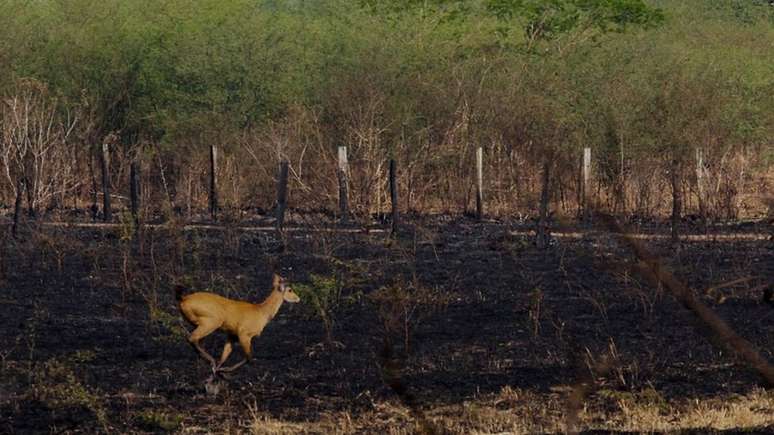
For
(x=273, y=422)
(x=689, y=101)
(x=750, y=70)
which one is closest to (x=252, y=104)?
(x=689, y=101)

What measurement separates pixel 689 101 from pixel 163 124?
32.7ft

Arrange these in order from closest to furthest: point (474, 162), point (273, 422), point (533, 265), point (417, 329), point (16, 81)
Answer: point (273, 422) → point (417, 329) → point (533, 265) → point (474, 162) → point (16, 81)

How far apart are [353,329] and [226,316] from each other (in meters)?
2.51

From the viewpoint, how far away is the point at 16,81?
26.4m

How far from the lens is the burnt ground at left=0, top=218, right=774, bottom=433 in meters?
7.87

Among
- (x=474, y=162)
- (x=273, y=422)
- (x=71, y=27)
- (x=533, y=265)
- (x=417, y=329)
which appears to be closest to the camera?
(x=273, y=422)

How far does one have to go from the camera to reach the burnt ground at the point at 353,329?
7.87 meters

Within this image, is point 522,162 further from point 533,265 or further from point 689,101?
point 533,265

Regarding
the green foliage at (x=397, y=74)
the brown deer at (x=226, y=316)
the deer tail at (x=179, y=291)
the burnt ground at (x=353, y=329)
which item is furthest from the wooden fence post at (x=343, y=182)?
the deer tail at (x=179, y=291)

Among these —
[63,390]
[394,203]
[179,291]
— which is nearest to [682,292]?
[179,291]

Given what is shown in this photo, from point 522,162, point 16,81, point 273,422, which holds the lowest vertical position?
point 273,422

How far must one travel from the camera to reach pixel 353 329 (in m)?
10.7

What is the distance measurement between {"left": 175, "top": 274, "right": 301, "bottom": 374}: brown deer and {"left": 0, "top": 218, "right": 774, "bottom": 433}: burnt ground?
22cm

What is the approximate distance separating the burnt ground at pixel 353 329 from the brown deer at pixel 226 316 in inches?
8.8
